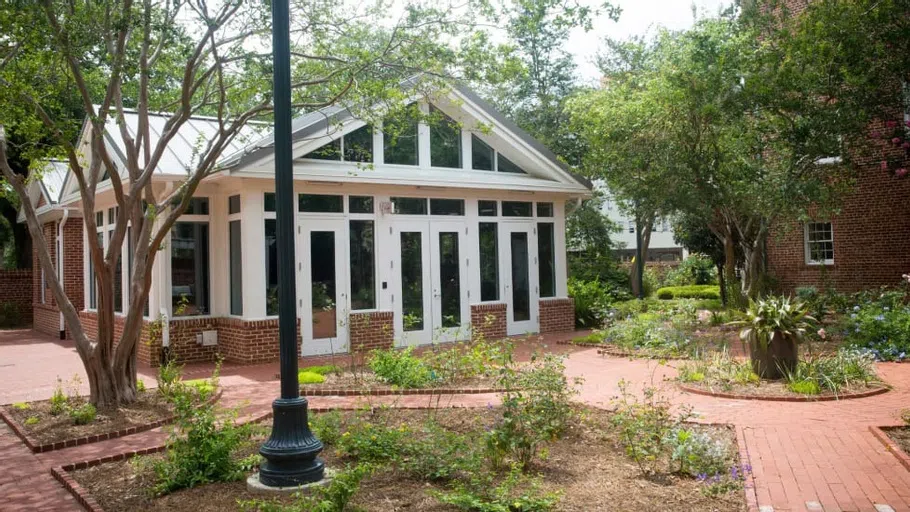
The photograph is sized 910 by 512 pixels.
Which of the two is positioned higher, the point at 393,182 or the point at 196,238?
the point at 393,182

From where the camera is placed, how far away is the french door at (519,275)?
52.4 feet

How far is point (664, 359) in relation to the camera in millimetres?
11680

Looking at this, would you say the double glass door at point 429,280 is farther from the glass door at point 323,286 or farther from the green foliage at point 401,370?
the green foliage at point 401,370

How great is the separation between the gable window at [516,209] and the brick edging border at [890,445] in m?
9.90

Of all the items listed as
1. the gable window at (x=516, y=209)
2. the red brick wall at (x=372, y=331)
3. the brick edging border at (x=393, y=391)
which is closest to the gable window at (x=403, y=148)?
the gable window at (x=516, y=209)

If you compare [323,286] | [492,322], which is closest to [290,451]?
[323,286]

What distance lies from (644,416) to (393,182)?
27.3 feet

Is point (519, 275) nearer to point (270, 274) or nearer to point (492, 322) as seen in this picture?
point (492, 322)

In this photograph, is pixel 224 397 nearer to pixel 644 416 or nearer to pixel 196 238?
pixel 196 238

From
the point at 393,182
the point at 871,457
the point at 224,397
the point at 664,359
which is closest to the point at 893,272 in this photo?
the point at 664,359

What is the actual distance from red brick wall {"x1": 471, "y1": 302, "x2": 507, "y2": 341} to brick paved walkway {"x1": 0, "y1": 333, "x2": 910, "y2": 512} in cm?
418

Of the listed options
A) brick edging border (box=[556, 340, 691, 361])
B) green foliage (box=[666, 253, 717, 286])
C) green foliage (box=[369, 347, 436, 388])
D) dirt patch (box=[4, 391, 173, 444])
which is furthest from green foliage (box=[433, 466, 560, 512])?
green foliage (box=[666, 253, 717, 286])

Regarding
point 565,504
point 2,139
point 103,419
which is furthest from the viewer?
point 2,139

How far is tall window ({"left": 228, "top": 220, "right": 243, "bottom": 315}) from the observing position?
13008 mm
